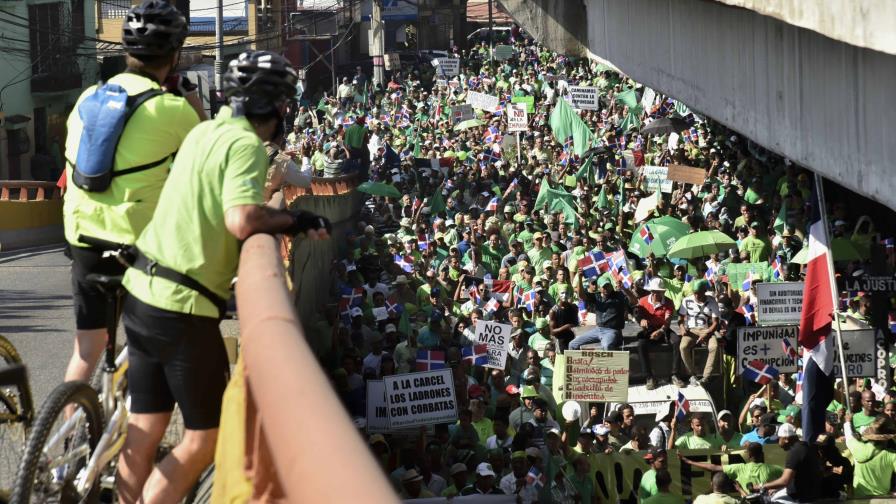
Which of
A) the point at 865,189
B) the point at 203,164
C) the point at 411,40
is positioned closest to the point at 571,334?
the point at 865,189

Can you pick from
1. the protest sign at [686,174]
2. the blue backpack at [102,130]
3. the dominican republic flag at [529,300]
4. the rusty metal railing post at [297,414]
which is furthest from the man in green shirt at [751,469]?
the protest sign at [686,174]

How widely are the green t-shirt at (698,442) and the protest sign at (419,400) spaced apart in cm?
188

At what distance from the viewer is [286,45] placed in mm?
62812

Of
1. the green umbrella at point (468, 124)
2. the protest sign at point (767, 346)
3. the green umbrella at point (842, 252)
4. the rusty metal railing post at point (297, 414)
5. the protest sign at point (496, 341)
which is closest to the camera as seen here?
the rusty metal railing post at point (297, 414)

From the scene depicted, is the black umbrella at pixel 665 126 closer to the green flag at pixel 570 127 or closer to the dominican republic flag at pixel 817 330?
the green flag at pixel 570 127

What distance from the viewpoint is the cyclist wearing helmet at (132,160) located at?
484 cm

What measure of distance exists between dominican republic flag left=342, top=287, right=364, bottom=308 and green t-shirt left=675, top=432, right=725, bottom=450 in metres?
4.61

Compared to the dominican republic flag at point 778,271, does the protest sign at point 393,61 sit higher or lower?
higher

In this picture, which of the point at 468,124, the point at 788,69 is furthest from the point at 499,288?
the point at 468,124

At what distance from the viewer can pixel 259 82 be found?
4.26m

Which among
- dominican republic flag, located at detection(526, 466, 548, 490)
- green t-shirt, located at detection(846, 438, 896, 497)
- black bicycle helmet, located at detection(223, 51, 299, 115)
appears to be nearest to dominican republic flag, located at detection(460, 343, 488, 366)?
dominican republic flag, located at detection(526, 466, 548, 490)

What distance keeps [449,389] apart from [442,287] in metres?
6.10

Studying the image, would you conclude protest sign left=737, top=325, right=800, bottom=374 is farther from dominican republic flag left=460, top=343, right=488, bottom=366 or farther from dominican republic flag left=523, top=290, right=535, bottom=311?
dominican republic flag left=523, top=290, right=535, bottom=311

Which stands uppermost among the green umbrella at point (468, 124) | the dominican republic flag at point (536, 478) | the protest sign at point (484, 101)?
the protest sign at point (484, 101)
